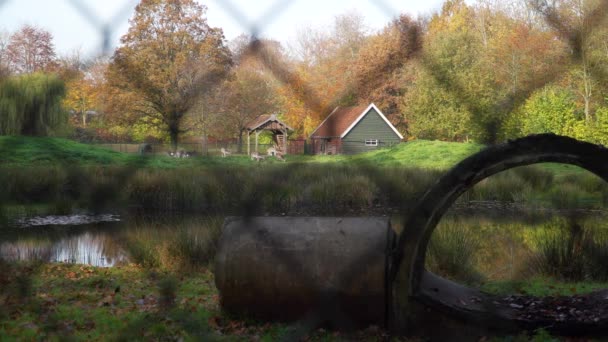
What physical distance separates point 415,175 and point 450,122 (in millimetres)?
6827

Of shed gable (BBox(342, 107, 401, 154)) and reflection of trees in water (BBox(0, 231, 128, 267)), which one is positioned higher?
shed gable (BBox(342, 107, 401, 154))

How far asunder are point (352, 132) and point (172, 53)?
368 mm

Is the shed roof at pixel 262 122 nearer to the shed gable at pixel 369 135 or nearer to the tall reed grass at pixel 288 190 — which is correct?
the shed gable at pixel 369 135

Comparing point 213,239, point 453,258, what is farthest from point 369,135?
point 213,239

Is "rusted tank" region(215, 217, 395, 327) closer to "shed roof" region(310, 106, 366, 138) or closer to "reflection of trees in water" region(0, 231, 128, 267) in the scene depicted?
"shed roof" region(310, 106, 366, 138)

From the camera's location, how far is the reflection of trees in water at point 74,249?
18.9ft

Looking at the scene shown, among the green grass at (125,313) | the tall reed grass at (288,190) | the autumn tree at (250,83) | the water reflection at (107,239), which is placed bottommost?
the green grass at (125,313)

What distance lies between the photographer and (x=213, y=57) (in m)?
0.92

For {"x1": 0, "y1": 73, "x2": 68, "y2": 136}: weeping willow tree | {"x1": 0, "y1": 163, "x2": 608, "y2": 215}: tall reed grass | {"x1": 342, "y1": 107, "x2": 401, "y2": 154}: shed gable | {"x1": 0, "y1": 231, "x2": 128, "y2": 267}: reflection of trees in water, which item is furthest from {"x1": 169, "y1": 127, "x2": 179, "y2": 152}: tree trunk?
{"x1": 0, "y1": 163, "x2": 608, "y2": 215}: tall reed grass

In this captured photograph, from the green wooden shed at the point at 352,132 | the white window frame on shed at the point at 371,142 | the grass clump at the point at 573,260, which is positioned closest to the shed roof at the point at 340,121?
the green wooden shed at the point at 352,132

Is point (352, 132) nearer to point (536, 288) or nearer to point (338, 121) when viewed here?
point (338, 121)

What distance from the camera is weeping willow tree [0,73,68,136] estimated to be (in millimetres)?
977

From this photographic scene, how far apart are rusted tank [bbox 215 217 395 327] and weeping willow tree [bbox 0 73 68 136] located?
4.30ft

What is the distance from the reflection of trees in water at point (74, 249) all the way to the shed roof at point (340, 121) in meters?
4.76
